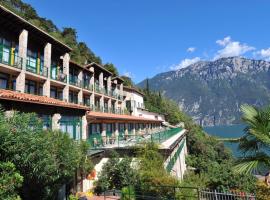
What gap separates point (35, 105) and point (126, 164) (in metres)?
8.06

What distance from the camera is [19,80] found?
24875 millimetres

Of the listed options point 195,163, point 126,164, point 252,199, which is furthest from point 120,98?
point 252,199

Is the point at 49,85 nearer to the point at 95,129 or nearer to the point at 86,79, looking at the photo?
the point at 95,129

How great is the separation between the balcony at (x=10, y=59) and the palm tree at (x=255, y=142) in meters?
21.8

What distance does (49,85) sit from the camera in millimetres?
29016

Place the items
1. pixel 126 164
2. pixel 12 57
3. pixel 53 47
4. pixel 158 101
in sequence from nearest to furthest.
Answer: pixel 126 164
pixel 12 57
pixel 53 47
pixel 158 101

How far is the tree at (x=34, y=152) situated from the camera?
29.8ft

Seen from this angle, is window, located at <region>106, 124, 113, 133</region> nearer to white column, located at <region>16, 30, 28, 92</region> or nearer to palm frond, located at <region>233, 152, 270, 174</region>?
white column, located at <region>16, 30, 28, 92</region>

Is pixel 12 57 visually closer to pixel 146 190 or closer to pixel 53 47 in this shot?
pixel 53 47

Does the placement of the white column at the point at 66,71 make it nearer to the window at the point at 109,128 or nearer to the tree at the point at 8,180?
the window at the point at 109,128

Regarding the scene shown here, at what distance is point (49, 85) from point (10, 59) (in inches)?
214

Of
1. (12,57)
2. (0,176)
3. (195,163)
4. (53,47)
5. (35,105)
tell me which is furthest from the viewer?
(195,163)

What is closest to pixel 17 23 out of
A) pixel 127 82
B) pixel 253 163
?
pixel 253 163

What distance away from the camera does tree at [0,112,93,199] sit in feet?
29.8
